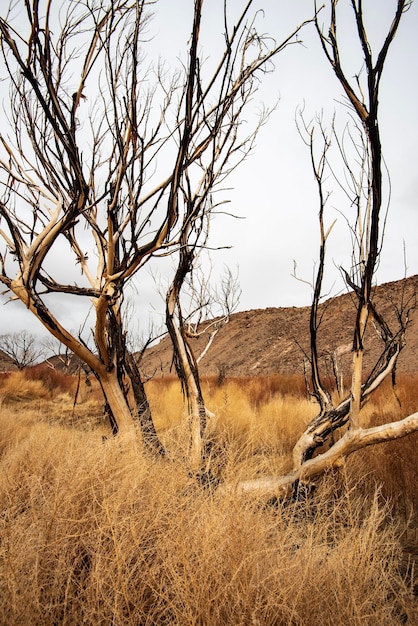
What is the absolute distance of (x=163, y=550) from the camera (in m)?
1.74

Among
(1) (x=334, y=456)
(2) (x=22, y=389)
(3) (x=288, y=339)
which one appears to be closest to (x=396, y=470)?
(1) (x=334, y=456)

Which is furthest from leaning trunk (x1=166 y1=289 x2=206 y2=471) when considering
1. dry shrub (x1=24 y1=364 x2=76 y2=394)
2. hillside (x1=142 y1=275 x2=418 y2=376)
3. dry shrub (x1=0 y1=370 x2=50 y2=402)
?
hillside (x1=142 y1=275 x2=418 y2=376)

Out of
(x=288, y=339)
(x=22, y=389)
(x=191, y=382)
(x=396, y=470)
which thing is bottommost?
(x=396, y=470)

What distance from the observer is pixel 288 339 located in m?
31.1

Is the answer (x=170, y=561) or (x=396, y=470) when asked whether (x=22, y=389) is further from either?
(x=170, y=561)

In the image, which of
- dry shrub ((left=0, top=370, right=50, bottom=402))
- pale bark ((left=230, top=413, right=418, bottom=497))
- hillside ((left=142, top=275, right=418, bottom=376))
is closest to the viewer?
pale bark ((left=230, top=413, right=418, bottom=497))

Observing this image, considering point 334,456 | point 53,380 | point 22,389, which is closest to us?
point 334,456

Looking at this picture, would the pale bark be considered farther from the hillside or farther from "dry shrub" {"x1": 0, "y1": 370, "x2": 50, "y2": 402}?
the hillside

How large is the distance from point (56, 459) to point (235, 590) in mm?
2167

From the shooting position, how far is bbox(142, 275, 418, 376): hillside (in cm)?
2338

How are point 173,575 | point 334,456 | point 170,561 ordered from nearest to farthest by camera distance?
point 173,575
point 170,561
point 334,456

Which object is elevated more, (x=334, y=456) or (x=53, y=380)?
(x=53, y=380)

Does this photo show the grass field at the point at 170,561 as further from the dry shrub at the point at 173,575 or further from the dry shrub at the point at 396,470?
the dry shrub at the point at 396,470

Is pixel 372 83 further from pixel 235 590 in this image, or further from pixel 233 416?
pixel 233 416
